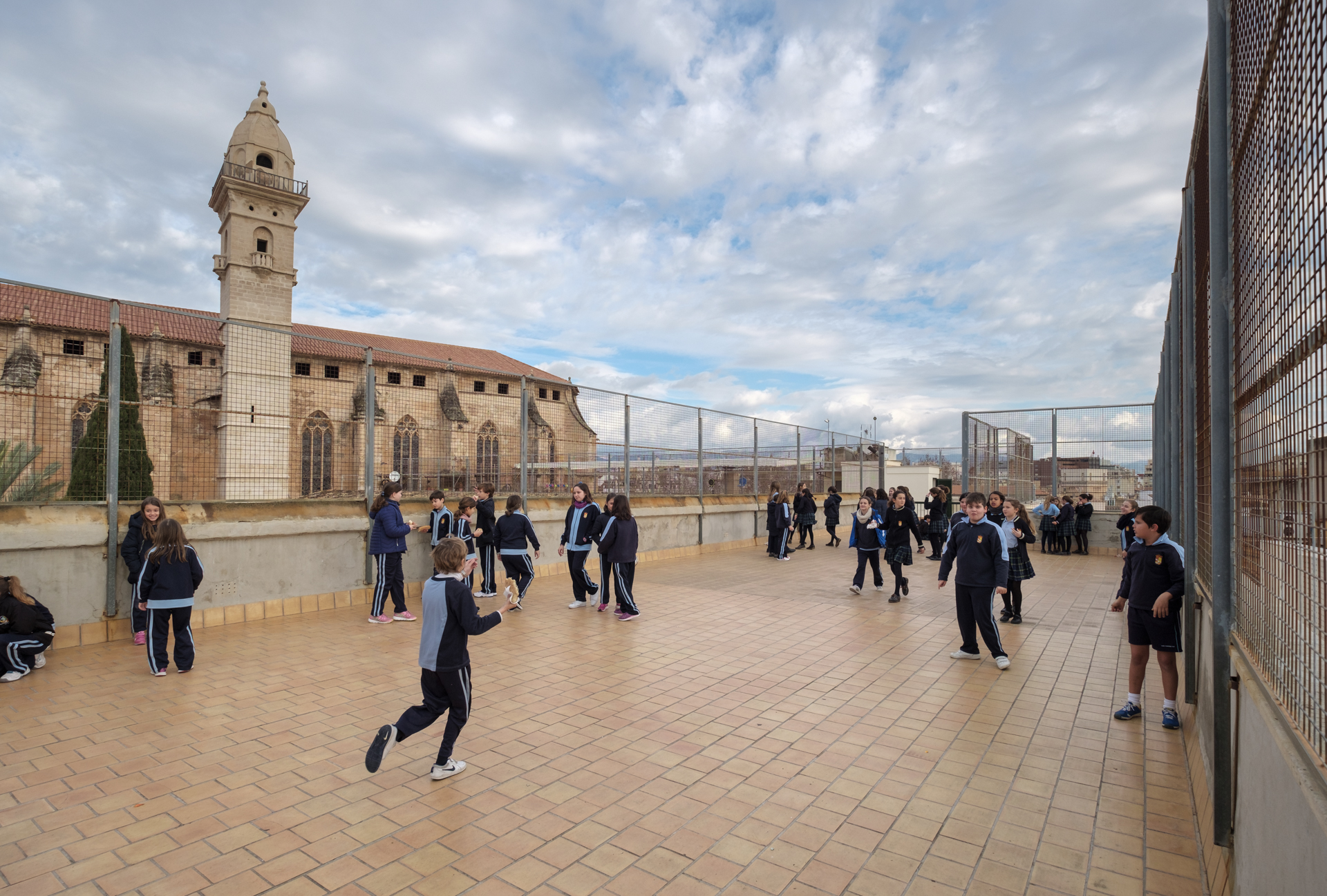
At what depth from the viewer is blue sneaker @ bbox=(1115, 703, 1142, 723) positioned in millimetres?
5359

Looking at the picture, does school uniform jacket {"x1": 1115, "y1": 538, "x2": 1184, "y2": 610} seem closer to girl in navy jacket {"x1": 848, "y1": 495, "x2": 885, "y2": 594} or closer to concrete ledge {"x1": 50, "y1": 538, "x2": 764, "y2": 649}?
girl in navy jacket {"x1": 848, "y1": 495, "x2": 885, "y2": 594}

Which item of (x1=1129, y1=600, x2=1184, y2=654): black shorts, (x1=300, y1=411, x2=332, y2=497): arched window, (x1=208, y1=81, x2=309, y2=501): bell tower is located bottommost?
(x1=1129, y1=600, x2=1184, y2=654): black shorts

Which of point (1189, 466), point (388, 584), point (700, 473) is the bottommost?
point (388, 584)

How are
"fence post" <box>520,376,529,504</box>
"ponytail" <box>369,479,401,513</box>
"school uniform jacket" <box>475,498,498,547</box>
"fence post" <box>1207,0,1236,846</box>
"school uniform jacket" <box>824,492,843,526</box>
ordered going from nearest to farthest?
"fence post" <box>1207,0,1236,846</box> < "ponytail" <box>369,479,401,513</box> < "school uniform jacket" <box>475,498,498,547</box> < "fence post" <box>520,376,529,504</box> < "school uniform jacket" <box>824,492,843,526</box>

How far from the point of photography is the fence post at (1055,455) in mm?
18219

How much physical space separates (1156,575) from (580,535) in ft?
22.3

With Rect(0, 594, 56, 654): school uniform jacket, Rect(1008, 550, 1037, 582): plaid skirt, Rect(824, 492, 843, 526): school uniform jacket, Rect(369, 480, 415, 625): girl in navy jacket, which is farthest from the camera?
Rect(824, 492, 843, 526): school uniform jacket

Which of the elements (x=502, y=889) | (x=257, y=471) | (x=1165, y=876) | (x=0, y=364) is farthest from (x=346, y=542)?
(x=1165, y=876)

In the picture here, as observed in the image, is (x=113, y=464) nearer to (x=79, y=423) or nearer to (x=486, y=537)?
(x=79, y=423)

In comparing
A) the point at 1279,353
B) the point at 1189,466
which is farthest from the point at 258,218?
the point at 1279,353

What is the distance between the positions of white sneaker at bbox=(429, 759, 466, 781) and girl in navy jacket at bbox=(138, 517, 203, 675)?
3662mm

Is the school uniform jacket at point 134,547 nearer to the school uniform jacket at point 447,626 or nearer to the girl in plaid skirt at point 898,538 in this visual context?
the school uniform jacket at point 447,626

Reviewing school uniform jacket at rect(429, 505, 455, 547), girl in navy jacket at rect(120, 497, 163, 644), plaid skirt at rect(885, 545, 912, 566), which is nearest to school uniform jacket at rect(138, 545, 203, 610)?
girl in navy jacket at rect(120, 497, 163, 644)

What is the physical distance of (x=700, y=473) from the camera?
1798 centimetres
